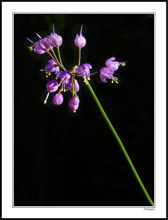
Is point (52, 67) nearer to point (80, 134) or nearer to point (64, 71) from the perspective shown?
point (64, 71)

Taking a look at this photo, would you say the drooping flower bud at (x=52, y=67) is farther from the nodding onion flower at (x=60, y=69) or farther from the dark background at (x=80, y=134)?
the dark background at (x=80, y=134)

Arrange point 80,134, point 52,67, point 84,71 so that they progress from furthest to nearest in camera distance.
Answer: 1. point 80,134
2. point 52,67
3. point 84,71

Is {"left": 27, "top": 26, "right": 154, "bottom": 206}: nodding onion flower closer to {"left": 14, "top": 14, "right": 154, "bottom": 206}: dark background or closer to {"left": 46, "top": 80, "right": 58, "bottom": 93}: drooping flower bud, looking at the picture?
{"left": 46, "top": 80, "right": 58, "bottom": 93}: drooping flower bud

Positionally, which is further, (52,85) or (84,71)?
(52,85)

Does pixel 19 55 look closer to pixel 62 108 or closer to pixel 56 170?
pixel 62 108

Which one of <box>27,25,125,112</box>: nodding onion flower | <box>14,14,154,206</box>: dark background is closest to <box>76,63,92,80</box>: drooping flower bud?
<box>27,25,125,112</box>: nodding onion flower

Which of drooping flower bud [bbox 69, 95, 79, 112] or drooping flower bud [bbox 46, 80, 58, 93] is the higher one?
drooping flower bud [bbox 46, 80, 58, 93]

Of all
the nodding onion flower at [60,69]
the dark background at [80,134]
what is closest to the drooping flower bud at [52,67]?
the nodding onion flower at [60,69]

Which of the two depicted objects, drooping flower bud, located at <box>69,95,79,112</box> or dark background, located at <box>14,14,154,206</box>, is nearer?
drooping flower bud, located at <box>69,95,79,112</box>

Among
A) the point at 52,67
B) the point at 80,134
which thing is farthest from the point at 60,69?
the point at 80,134
